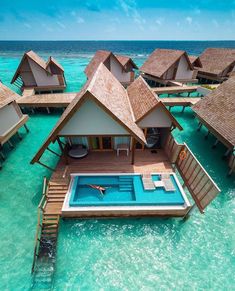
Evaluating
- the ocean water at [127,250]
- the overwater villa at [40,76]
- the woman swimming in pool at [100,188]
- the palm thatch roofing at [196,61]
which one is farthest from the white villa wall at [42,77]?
the palm thatch roofing at [196,61]

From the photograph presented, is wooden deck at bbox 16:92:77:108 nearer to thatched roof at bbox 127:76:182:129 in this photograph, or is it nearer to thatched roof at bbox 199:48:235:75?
thatched roof at bbox 127:76:182:129

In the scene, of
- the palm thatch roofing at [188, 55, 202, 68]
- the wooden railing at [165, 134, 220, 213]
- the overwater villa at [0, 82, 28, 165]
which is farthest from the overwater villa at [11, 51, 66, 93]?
the palm thatch roofing at [188, 55, 202, 68]

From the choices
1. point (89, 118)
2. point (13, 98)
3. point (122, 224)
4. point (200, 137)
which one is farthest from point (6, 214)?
point (200, 137)

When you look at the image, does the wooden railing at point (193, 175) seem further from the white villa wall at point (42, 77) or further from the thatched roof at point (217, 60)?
the thatched roof at point (217, 60)

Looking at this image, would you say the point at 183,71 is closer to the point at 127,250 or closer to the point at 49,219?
the point at 127,250

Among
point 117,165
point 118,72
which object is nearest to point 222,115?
A: point 117,165

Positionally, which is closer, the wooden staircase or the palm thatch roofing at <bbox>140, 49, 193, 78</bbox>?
the wooden staircase

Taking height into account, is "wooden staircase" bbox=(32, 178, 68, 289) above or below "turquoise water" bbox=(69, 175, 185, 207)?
below
